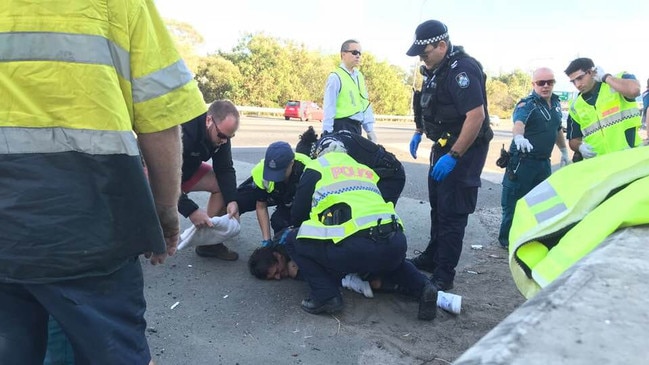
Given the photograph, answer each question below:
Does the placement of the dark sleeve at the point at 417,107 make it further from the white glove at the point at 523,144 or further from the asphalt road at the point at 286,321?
the asphalt road at the point at 286,321

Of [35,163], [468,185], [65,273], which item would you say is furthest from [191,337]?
[468,185]

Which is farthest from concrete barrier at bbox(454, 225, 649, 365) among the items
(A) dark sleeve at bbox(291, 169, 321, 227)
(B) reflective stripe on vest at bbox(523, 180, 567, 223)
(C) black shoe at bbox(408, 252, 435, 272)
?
(C) black shoe at bbox(408, 252, 435, 272)

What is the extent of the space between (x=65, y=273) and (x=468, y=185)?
9.90 ft

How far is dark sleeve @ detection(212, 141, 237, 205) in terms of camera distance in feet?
14.2

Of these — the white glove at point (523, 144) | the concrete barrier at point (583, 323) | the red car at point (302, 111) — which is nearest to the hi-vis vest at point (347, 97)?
the white glove at point (523, 144)

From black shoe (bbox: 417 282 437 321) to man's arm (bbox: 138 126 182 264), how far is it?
6.26ft

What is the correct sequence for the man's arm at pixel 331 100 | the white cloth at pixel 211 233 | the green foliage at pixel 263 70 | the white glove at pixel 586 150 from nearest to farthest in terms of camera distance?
the white cloth at pixel 211 233
the white glove at pixel 586 150
the man's arm at pixel 331 100
the green foliage at pixel 263 70

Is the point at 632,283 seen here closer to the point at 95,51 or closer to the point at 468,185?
the point at 95,51

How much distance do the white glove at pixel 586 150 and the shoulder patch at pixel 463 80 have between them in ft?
7.74

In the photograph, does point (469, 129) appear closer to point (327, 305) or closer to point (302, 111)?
point (327, 305)

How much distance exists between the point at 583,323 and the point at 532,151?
4544mm

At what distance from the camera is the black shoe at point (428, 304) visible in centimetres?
325

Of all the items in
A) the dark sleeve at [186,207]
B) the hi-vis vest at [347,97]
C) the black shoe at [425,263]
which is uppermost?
the hi-vis vest at [347,97]

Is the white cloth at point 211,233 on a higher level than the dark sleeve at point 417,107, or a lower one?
lower
